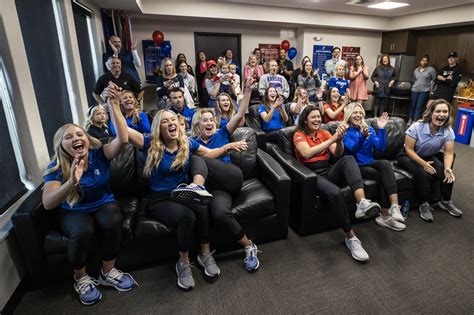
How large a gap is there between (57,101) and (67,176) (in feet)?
4.62

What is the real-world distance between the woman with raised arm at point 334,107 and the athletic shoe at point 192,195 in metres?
2.50

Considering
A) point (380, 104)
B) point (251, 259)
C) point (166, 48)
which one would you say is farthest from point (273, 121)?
point (380, 104)

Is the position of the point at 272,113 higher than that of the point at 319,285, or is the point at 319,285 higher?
the point at 272,113

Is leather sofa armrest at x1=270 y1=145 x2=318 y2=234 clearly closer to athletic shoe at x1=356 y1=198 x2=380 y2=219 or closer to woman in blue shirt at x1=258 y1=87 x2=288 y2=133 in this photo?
athletic shoe at x1=356 y1=198 x2=380 y2=219

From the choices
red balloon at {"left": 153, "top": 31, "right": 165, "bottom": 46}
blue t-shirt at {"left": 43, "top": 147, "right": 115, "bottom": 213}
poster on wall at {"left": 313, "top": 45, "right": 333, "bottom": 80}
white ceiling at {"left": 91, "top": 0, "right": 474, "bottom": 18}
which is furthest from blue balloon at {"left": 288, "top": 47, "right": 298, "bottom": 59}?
blue t-shirt at {"left": 43, "top": 147, "right": 115, "bottom": 213}

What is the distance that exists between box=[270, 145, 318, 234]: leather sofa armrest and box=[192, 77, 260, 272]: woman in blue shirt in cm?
47

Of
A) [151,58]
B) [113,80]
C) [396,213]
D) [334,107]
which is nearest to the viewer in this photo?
[396,213]

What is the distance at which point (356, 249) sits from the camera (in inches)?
79.6

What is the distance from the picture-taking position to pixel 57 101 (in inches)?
104

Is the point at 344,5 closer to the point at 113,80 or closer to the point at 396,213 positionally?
the point at 113,80

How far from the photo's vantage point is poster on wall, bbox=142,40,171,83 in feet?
18.5

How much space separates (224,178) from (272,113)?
1650 mm

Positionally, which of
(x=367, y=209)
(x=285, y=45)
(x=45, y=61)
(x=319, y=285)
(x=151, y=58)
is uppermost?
(x=285, y=45)

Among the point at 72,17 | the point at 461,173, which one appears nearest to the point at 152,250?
the point at 72,17
